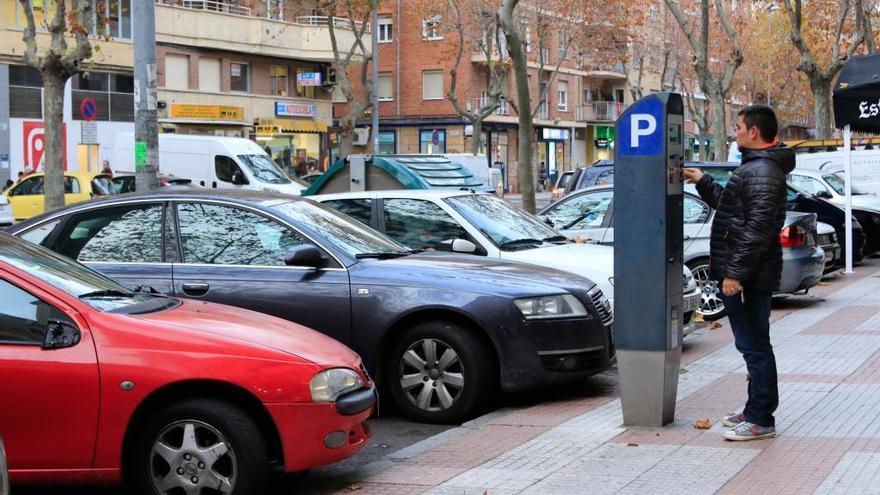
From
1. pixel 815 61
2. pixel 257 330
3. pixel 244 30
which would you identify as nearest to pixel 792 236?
pixel 257 330

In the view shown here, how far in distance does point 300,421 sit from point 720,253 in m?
2.66

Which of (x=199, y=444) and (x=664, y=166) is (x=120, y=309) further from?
(x=664, y=166)

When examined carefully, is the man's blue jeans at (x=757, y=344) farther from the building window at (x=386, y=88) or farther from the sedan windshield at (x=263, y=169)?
the building window at (x=386, y=88)

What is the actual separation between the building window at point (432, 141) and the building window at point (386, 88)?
8.58ft

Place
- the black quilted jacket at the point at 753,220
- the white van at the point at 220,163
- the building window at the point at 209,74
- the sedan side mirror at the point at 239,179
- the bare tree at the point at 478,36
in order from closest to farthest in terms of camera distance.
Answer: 1. the black quilted jacket at the point at 753,220
2. the sedan side mirror at the point at 239,179
3. the white van at the point at 220,163
4. the bare tree at the point at 478,36
5. the building window at the point at 209,74

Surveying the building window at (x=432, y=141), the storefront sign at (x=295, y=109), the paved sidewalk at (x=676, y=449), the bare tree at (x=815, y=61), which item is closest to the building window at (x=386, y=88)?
the building window at (x=432, y=141)

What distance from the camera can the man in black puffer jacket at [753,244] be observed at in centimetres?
675

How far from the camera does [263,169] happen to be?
33.5 meters

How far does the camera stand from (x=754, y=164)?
6.80 m

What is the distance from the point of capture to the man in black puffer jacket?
675 centimetres

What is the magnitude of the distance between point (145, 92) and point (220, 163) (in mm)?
17511

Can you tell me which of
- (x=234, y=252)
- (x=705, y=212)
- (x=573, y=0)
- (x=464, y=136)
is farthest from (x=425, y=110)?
(x=234, y=252)

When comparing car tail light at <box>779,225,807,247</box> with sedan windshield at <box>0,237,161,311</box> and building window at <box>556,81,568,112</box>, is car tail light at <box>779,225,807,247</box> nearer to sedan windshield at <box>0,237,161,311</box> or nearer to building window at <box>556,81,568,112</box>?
sedan windshield at <box>0,237,161,311</box>

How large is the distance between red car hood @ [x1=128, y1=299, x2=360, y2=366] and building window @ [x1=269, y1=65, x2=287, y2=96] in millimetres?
49310
